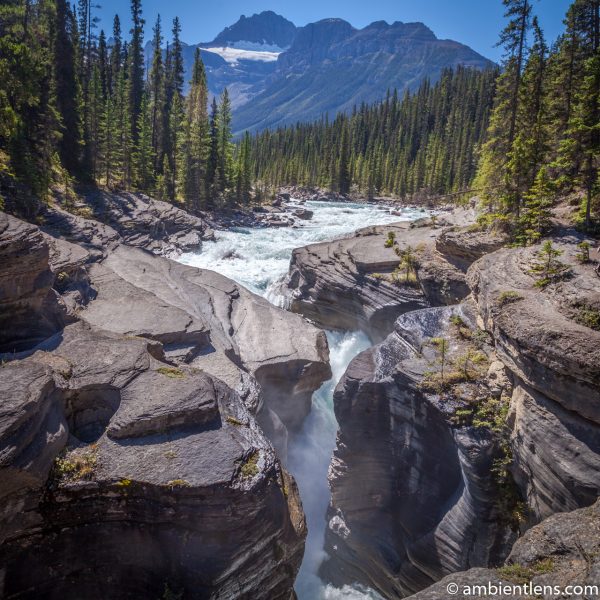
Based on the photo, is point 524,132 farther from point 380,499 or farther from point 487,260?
point 380,499

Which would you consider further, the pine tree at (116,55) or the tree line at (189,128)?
the pine tree at (116,55)

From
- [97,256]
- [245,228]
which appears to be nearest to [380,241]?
[97,256]

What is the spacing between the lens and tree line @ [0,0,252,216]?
26141mm

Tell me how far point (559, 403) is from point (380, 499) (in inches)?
245

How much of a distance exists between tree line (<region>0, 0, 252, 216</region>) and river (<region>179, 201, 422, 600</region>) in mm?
11362

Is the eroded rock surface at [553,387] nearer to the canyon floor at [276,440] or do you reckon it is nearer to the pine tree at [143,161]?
the canyon floor at [276,440]

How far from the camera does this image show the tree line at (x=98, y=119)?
2614cm

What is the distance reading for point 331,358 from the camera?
21500 millimetres

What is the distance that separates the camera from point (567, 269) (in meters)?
11.6

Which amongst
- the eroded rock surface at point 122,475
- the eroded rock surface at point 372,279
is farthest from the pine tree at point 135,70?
the eroded rock surface at point 122,475

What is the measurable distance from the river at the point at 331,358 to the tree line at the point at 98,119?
1136 centimetres

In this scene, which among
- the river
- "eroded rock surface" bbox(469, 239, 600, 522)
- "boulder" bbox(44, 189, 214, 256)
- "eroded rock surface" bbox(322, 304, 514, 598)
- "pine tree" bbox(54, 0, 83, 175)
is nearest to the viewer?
"eroded rock surface" bbox(469, 239, 600, 522)

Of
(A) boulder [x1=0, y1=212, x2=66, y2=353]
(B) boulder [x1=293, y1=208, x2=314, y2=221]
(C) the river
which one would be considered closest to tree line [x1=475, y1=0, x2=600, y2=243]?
(C) the river

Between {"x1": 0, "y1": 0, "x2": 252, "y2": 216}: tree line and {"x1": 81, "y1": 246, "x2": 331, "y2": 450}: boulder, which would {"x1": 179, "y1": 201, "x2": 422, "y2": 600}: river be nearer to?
{"x1": 81, "y1": 246, "x2": 331, "y2": 450}: boulder
